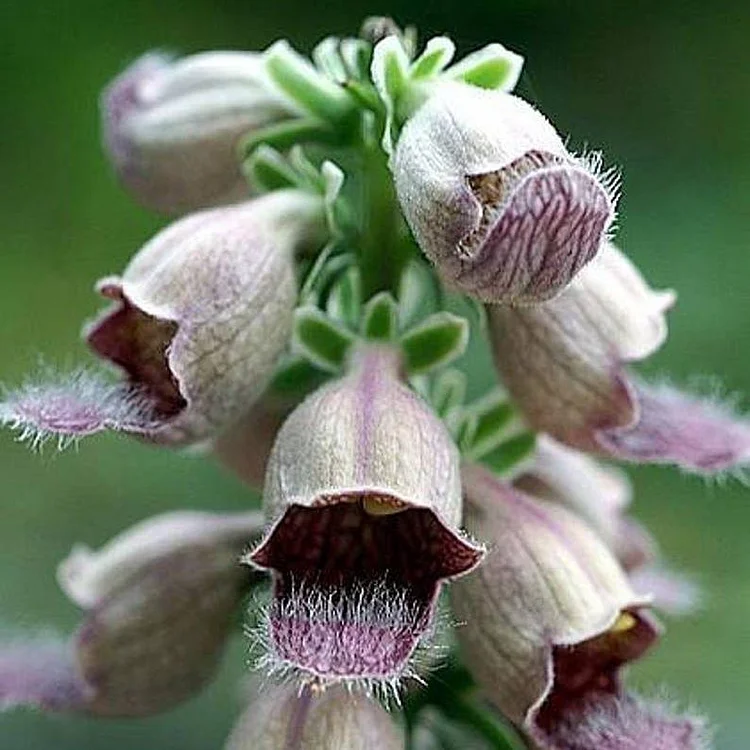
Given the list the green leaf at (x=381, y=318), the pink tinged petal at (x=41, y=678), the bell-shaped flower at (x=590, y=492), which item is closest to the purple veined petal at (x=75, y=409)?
the green leaf at (x=381, y=318)

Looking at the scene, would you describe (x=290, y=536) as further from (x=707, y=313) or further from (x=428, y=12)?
(x=428, y=12)

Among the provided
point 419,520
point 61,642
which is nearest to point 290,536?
point 419,520

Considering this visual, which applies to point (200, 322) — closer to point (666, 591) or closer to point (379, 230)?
point (379, 230)

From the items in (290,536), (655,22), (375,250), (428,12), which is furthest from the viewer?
(655,22)

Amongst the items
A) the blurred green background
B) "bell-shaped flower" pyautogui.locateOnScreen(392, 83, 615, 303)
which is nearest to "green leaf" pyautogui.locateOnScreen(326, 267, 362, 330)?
"bell-shaped flower" pyautogui.locateOnScreen(392, 83, 615, 303)

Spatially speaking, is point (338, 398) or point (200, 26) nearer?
point (338, 398)

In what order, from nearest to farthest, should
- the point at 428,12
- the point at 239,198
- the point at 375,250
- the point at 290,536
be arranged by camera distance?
the point at 290,536
the point at 375,250
the point at 239,198
the point at 428,12

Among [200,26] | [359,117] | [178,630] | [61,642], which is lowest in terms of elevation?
[200,26]
